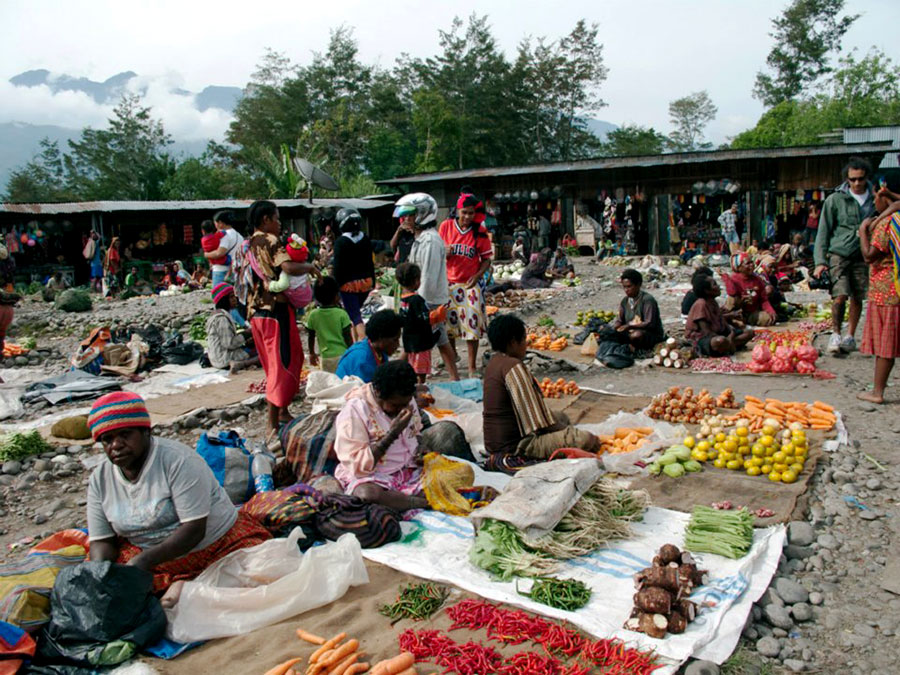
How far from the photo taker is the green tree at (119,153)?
1464 inches

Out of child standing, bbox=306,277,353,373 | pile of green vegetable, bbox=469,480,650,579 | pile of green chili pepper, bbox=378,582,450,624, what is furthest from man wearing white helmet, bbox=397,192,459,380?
pile of green chili pepper, bbox=378,582,450,624

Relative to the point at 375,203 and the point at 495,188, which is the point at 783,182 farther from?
the point at 375,203

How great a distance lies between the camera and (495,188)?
71.8 feet

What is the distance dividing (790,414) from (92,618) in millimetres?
4842

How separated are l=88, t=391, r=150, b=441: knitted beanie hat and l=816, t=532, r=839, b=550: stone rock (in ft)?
11.0

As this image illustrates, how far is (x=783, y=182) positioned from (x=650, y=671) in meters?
18.4

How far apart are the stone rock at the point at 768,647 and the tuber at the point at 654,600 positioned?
0.38m

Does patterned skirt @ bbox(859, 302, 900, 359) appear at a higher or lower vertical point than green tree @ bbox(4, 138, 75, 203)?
lower

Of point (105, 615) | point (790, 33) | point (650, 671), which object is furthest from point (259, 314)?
point (790, 33)

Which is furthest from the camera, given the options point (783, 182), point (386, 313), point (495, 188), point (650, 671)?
point (495, 188)

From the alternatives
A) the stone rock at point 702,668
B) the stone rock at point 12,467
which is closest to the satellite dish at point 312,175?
the stone rock at point 12,467

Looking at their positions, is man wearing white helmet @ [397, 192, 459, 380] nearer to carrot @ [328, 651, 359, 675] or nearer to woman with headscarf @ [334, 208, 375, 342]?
woman with headscarf @ [334, 208, 375, 342]

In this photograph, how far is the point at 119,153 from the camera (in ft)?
127

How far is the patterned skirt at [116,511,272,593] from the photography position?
3.18 m
